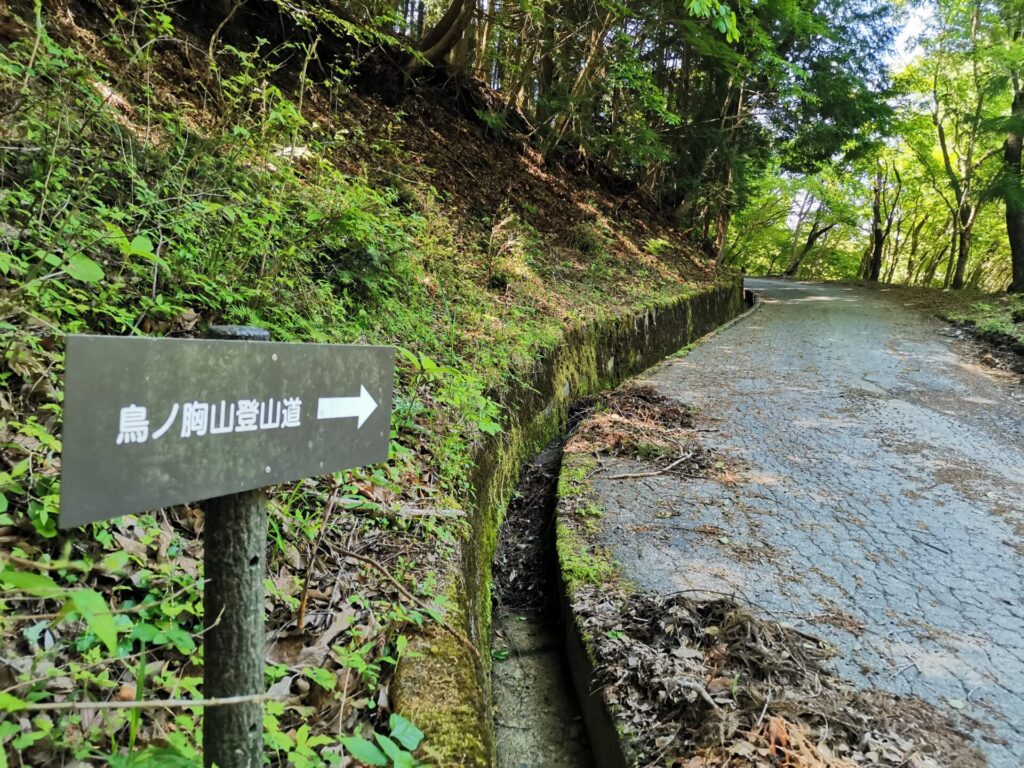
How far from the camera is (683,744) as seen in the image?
2152 mm

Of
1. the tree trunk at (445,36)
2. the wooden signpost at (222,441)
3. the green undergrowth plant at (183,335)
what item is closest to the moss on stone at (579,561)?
the green undergrowth plant at (183,335)

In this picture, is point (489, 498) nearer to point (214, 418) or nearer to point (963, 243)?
point (214, 418)

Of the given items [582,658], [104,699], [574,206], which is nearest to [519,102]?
[574,206]

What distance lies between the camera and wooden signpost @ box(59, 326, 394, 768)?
900 mm

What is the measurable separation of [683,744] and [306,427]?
6.29 feet

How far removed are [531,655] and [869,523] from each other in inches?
101

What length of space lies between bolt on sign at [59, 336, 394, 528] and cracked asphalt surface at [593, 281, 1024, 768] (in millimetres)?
2482

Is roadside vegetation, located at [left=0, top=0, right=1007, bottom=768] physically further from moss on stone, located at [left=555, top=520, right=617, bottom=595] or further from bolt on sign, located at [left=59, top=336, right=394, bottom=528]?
moss on stone, located at [left=555, top=520, right=617, bottom=595]

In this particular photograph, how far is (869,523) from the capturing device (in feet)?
13.0

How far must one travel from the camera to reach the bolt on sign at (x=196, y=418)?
0.89 metres

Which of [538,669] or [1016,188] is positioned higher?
[1016,188]

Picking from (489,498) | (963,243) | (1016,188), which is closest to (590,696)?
(489,498)

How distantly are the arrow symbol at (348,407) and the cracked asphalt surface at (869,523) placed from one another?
2323mm

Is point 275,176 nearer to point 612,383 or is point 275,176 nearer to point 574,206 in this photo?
point 612,383
